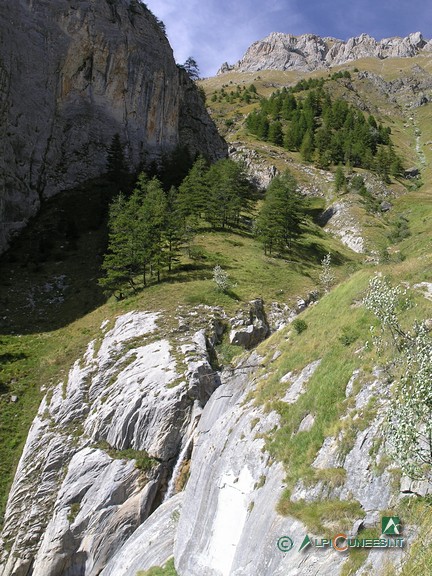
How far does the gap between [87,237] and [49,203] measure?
12094mm

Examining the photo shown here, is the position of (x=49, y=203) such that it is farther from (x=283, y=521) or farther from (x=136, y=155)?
(x=283, y=521)

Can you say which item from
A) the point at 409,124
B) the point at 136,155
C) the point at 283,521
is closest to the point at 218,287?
the point at 283,521

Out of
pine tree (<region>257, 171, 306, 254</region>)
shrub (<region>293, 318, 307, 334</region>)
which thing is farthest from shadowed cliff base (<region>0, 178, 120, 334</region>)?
shrub (<region>293, 318, 307, 334</region>)

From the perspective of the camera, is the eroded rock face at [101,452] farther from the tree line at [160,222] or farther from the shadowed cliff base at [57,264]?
the shadowed cliff base at [57,264]

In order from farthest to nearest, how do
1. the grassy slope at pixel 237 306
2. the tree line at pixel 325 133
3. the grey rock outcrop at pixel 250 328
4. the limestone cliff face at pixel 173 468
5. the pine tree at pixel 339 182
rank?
the tree line at pixel 325 133 → the pine tree at pixel 339 182 → the grey rock outcrop at pixel 250 328 → the grassy slope at pixel 237 306 → the limestone cliff face at pixel 173 468

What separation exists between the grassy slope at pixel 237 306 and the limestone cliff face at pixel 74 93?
1573 centimetres

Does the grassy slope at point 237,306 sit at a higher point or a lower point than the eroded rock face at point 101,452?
higher

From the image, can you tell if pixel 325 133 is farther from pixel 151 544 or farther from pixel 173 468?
pixel 151 544

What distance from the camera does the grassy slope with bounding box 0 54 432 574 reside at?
47.9ft

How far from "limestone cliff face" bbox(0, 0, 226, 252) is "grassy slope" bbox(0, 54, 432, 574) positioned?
51.6 feet

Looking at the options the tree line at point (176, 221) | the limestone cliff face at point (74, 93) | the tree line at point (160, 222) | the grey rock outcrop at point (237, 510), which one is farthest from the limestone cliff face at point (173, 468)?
the limestone cliff face at point (74, 93)

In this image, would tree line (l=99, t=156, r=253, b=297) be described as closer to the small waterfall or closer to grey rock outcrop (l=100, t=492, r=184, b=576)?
the small waterfall

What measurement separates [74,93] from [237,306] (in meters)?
54.5

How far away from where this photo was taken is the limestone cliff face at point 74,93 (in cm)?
5759
